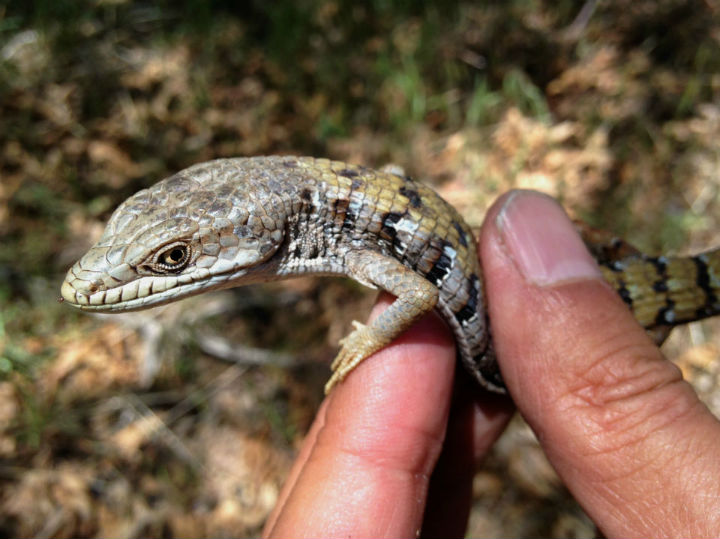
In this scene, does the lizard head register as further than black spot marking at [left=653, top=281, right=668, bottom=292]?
No

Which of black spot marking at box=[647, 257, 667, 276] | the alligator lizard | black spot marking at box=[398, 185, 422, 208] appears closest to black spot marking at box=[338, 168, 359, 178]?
the alligator lizard

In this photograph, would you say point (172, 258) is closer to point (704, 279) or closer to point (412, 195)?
point (412, 195)

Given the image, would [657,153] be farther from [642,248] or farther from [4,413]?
[4,413]

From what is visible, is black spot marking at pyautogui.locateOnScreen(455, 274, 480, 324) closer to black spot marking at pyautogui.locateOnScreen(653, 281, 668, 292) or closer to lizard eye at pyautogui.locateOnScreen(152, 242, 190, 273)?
black spot marking at pyautogui.locateOnScreen(653, 281, 668, 292)

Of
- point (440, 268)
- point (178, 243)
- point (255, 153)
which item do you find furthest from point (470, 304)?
point (255, 153)

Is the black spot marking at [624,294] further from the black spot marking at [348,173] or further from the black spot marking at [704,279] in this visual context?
the black spot marking at [348,173]

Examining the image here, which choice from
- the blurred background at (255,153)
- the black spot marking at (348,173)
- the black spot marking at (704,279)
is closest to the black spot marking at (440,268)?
the black spot marking at (348,173)

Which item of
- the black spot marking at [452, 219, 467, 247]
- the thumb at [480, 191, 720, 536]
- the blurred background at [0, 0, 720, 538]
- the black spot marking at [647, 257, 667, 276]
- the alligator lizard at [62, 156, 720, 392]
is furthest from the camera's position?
the blurred background at [0, 0, 720, 538]
